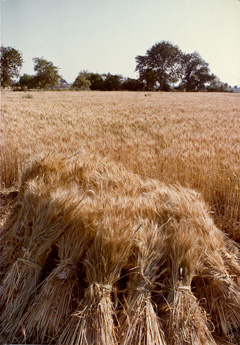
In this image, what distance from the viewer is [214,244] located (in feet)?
4.12

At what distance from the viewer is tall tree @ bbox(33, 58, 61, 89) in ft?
139

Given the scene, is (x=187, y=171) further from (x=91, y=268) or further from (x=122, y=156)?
(x=91, y=268)

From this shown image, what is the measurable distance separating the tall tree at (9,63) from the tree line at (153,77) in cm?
1306

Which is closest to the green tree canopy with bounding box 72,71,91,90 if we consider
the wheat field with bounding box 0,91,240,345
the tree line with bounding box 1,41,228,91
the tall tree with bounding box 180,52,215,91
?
the tree line with bounding box 1,41,228,91

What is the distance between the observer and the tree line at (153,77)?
4175 cm

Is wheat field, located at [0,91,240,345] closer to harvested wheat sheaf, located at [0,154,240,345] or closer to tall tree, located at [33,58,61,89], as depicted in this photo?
harvested wheat sheaf, located at [0,154,240,345]

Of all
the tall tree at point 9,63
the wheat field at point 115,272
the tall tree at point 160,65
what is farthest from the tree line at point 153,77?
the wheat field at point 115,272

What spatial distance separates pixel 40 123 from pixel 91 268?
3.66 m

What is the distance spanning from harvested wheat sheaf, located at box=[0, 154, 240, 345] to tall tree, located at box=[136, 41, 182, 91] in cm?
4452

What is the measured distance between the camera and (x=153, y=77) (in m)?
43.2

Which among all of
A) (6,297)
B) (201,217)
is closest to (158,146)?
(201,217)

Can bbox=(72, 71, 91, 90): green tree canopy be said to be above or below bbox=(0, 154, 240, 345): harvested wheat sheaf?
above

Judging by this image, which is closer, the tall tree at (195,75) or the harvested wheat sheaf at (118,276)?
the harvested wheat sheaf at (118,276)

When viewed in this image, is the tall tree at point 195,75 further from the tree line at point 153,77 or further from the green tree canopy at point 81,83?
the green tree canopy at point 81,83
